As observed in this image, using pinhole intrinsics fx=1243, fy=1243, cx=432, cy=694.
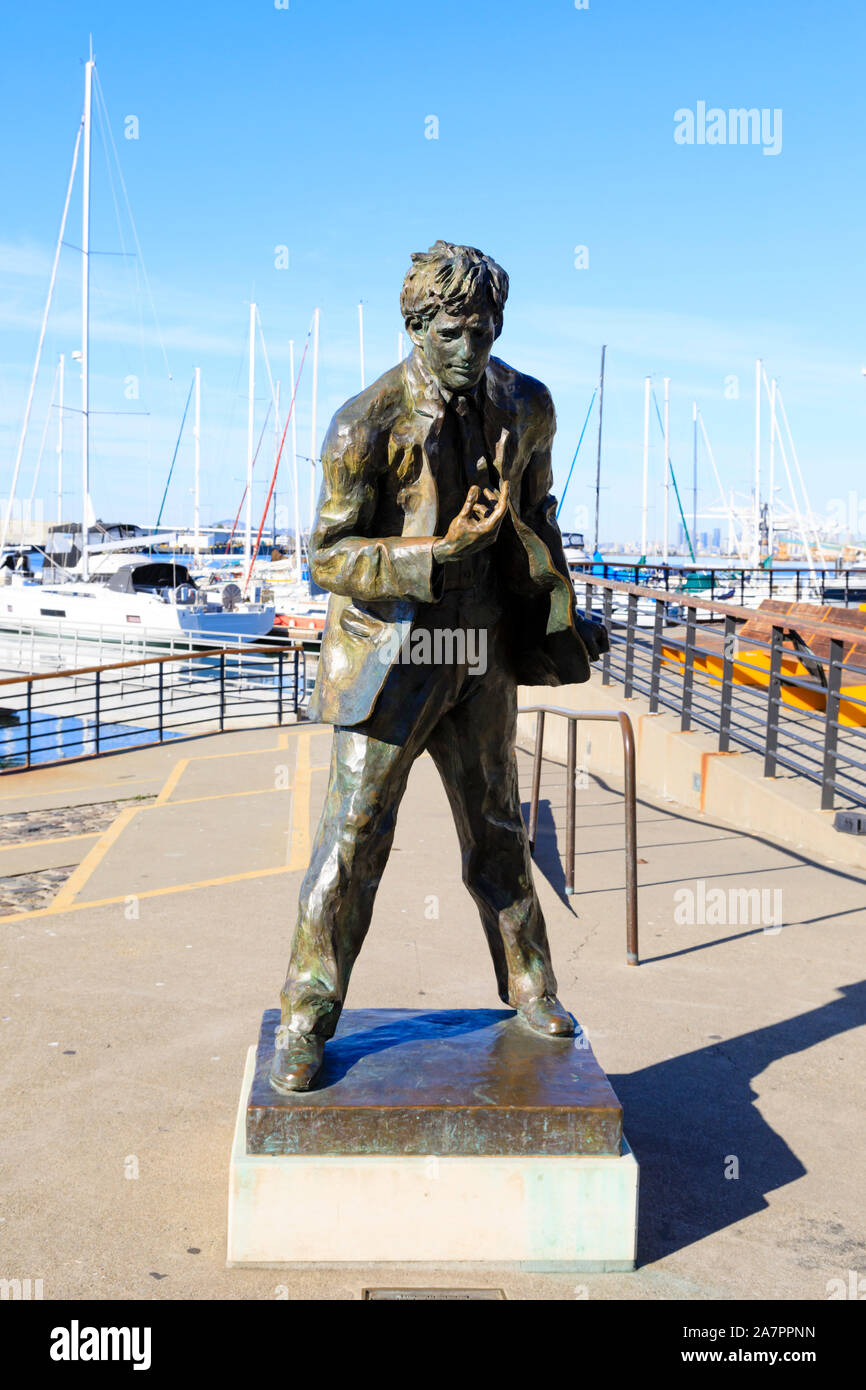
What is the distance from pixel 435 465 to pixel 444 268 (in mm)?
527

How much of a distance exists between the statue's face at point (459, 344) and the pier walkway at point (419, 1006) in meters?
2.40

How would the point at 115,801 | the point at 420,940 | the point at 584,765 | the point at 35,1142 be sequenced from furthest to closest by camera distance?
the point at 584,765, the point at 115,801, the point at 420,940, the point at 35,1142

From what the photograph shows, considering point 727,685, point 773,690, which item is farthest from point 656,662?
point 773,690

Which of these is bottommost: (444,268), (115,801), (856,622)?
(115,801)

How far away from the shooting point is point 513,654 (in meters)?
3.77

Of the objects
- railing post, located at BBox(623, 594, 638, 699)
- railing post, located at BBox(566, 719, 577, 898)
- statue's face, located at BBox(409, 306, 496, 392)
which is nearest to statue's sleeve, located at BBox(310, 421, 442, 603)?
statue's face, located at BBox(409, 306, 496, 392)

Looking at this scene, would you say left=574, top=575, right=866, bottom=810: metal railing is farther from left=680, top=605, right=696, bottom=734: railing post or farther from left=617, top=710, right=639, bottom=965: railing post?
left=617, top=710, right=639, bottom=965: railing post

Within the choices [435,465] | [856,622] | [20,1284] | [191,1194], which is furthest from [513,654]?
[856,622]

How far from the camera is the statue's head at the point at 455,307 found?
10.5 ft

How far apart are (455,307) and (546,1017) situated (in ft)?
6.96

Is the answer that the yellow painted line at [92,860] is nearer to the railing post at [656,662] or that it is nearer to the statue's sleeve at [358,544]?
the statue's sleeve at [358,544]

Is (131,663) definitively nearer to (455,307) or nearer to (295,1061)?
(295,1061)

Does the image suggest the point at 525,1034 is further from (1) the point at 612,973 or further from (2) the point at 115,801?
(2) the point at 115,801

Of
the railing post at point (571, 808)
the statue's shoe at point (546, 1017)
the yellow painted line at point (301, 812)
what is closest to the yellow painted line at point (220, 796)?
the yellow painted line at point (301, 812)
